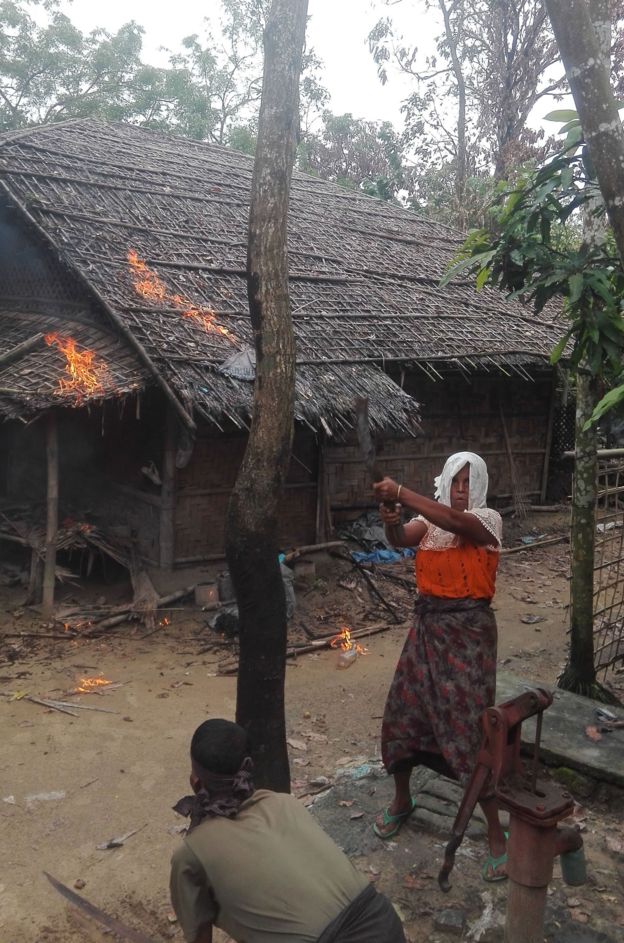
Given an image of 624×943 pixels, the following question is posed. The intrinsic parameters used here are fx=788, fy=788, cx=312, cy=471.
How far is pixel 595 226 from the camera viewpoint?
18.4 feet

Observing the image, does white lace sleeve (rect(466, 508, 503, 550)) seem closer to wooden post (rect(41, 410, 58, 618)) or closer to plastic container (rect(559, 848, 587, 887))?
plastic container (rect(559, 848, 587, 887))

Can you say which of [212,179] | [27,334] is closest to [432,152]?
[212,179]

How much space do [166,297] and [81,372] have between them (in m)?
1.59

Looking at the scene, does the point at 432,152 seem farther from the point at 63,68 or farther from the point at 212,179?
the point at 212,179

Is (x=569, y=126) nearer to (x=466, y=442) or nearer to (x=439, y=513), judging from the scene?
(x=439, y=513)

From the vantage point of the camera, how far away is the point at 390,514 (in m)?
3.50

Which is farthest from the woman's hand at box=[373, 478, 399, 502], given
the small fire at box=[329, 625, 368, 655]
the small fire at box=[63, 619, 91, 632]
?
the small fire at box=[63, 619, 91, 632]

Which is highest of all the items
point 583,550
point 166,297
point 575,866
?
point 166,297

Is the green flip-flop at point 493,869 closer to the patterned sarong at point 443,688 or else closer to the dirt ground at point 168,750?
the dirt ground at point 168,750

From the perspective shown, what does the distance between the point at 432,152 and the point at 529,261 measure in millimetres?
19612

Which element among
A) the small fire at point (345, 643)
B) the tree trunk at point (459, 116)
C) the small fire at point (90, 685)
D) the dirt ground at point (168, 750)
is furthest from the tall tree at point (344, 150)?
the small fire at point (90, 685)

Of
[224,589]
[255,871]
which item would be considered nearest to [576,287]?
[255,871]

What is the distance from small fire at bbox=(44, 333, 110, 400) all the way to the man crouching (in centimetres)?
526

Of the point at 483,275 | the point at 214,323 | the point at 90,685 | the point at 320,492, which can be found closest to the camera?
the point at 483,275
